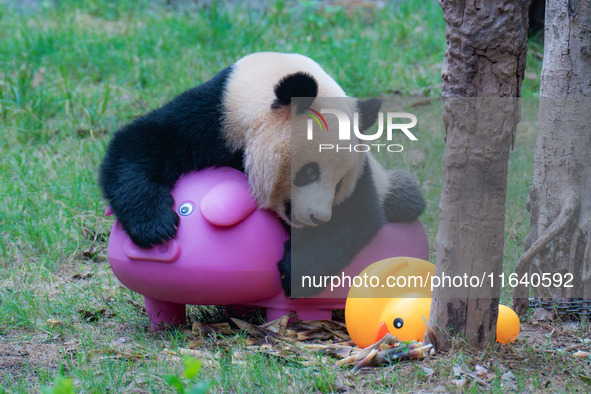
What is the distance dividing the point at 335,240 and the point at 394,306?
0.40m

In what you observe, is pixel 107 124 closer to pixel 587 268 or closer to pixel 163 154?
pixel 163 154

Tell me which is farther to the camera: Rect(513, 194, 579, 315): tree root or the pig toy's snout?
Rect(513, 194, 579, 315): tree root

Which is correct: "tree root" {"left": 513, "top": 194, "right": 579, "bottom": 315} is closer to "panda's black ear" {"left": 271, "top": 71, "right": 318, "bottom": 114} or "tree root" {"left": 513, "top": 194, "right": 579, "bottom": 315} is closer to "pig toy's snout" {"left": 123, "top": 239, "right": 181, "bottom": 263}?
"panda's black ear" {"left": 271, "top": 71, "right": 318, "bottom": 114}

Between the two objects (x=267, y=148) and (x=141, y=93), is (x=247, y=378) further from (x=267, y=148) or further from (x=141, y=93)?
(x=141, y=93)

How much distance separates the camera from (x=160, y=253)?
9.09ft

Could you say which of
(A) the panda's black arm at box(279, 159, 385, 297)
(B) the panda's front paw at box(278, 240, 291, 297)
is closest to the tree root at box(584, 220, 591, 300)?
(A) the panda's black arm at box(279, 159, 385, 297)

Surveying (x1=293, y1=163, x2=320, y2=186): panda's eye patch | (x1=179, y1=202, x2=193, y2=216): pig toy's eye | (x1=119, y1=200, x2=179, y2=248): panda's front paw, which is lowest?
(x1=119, y1=200, x2=179, y2=248): panda's front paw

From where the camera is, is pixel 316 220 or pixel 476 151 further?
A: pixel 316 220

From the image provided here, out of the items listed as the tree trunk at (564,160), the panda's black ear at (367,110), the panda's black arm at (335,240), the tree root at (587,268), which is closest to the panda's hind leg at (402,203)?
the panda's black arm at (335,240)

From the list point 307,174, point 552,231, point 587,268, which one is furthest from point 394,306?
point 587,268

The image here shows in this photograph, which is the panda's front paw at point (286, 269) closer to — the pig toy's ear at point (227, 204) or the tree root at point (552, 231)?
the pig toy's ear at point (227, 204)

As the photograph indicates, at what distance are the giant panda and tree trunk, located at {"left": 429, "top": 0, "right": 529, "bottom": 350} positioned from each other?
0.54m

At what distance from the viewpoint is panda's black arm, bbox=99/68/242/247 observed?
2.86m

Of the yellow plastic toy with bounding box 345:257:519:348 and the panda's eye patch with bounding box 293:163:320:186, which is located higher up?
the panda's eye patch with bounding box 293:163:320:186
